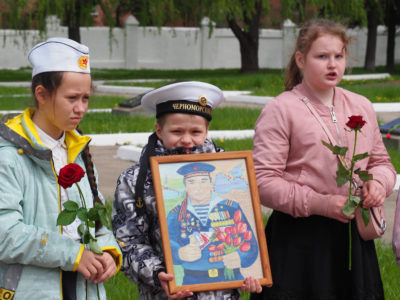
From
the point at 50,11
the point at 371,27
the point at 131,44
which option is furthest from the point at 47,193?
the point at 131,44

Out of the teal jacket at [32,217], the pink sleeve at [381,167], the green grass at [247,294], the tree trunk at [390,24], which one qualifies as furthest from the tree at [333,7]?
the teal jacket at [32,217]

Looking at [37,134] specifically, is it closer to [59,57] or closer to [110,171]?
[59,57]

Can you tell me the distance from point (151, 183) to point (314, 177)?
788 mm

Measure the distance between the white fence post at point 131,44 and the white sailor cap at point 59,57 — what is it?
111ft

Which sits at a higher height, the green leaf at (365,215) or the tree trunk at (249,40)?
the tree trunk at (249,40)

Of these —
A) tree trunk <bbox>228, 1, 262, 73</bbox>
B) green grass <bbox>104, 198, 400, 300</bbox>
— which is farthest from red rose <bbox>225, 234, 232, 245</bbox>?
tree trunk <bbox>228, 1, 262, 73</bbox>

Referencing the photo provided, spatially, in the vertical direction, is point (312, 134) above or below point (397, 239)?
above

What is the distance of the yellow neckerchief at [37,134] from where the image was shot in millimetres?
2885

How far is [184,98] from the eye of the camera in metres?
3.16

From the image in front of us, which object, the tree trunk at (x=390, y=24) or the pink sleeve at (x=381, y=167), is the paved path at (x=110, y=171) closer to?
the pink sleeve at (x=381, y=167)

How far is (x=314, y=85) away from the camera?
3609 mm

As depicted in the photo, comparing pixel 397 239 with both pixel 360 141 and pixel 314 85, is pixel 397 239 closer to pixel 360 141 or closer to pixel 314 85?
pixel 360 141

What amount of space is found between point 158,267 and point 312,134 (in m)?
0.97

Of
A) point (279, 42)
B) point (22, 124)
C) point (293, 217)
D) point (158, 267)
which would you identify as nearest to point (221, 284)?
point (158, 267)
